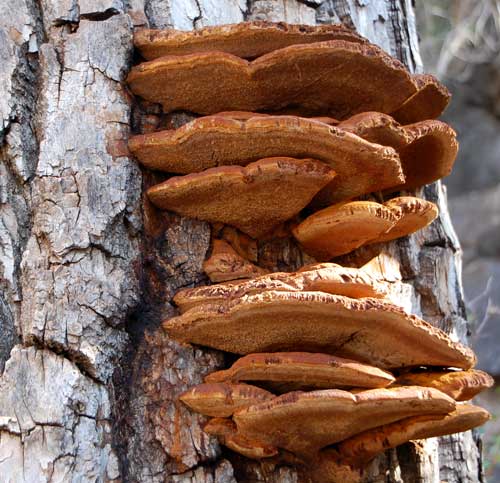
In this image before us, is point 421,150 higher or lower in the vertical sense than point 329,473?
higher

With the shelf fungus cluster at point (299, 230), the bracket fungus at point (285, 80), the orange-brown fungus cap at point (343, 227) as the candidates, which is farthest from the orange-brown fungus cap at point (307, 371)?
the bracket fungus at point (285, 80)

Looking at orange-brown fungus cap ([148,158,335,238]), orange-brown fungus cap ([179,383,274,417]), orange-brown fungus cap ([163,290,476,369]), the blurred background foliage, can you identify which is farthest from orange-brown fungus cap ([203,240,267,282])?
the blurred background foliage

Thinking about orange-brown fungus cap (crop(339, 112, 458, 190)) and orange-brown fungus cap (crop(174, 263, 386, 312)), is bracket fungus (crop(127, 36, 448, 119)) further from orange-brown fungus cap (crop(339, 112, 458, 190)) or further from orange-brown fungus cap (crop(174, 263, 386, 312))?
orange-brown fungus cap (crop(174, 263, 386, 312))

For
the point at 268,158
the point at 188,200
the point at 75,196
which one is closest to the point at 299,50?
the point at 268,158

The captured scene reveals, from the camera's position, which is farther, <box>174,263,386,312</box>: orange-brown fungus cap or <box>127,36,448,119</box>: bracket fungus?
<box>127,36,448,119</box>: bracket fungus

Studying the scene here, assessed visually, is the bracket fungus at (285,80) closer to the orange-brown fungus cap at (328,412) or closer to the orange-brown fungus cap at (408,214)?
the orange-brown fungus cap at (408,214)

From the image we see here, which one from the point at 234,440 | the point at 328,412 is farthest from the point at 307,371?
the point at 234,440

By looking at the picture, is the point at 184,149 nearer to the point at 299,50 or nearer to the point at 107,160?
the point at 107,160
